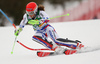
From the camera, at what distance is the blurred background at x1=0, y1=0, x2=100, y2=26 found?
32.5 ft

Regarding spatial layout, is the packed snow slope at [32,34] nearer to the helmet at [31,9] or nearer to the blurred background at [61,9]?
the helmet at [31,9]

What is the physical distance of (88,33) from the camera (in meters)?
5.80

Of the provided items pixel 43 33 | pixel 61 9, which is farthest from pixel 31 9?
pixel 61 9

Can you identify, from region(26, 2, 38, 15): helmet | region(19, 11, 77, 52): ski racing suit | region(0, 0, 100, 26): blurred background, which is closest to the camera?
region(26, 2, 38, 15): helmet

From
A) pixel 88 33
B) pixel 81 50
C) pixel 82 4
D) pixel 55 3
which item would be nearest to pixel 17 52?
pixel 81 50

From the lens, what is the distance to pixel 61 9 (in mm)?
11062

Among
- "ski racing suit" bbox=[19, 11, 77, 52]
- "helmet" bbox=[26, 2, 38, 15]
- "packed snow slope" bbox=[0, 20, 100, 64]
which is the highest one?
"helmet" bbox=[26, 2, 38, 15]

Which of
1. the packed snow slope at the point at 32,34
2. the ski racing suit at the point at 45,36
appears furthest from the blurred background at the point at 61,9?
the ski racing suit at the point at 45,36

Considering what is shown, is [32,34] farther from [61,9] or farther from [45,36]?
[61,9]

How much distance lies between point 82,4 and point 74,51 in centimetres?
678

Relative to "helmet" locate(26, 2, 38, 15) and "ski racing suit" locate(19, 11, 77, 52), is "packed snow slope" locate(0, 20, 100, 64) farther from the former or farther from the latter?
"helmet" locate(26, 2, 38, 15)

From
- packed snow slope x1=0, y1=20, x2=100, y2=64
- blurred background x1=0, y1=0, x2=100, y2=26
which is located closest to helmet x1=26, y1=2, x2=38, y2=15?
packed snow slope x1=0, y1=20, x2=100, y2=64

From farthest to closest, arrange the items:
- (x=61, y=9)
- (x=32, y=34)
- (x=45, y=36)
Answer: (x=61, y=9), (x=32, y=34), (x=45, y=36)

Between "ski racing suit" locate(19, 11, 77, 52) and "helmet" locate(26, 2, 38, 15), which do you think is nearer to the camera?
"helmet" locate(26, 2, 38, 15)
